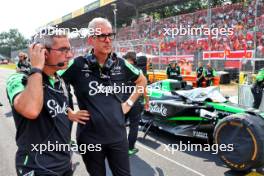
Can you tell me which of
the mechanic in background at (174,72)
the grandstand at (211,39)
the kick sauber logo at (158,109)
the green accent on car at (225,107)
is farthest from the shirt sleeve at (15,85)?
the grandstand at (211,39)

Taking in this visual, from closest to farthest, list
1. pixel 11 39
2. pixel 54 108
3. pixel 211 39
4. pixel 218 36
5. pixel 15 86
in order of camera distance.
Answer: pixel 15 86
pixel 54 108
pixel 218 36
pixel 211 39
pixel 11 39

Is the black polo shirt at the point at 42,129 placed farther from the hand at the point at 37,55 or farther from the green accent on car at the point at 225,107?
the green accent on car at the point at 225,107

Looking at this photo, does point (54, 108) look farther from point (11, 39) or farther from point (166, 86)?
point (11, 39)

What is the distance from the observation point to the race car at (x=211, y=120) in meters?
4.06

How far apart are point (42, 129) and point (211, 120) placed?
391 cm

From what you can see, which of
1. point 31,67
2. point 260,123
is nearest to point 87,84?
point 31,67

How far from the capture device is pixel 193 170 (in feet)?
15.0

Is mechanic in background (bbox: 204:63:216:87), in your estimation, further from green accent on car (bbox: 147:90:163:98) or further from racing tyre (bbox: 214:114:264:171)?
racing tyre (bbox: 214:114:264:171)

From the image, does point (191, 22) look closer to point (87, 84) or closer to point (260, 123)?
point (260, 123)

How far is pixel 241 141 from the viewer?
4.16 metres

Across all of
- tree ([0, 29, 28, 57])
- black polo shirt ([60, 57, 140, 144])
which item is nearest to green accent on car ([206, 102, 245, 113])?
black polo shirt ([60, 57, 140, 144])

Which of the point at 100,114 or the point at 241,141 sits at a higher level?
the point at 100,114

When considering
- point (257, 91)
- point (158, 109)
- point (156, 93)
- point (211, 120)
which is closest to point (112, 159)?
point (211, 120)

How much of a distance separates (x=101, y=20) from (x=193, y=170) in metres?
2.81
